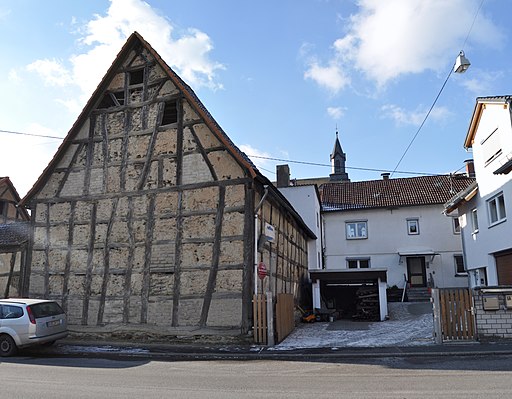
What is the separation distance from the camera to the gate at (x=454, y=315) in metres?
11.8

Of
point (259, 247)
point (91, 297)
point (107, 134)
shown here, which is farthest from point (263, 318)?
point (107, 134)

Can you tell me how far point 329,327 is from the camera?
16.5 metres

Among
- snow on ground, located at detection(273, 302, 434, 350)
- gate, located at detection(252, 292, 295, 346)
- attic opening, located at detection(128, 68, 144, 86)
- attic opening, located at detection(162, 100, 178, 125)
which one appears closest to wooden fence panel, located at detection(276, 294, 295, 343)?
gate, located at detection(252, 292, 295, 346)

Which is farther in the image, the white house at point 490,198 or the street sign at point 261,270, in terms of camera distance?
the white house at point 490,198

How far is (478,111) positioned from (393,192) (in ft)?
42.7

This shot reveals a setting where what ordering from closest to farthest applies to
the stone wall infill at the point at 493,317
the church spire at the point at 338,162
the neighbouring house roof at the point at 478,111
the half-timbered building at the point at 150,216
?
1. the stone wall infill at the point at 493,317
2. the half-timbered building at the point at 150,216
3. the neighbouring house roof at the point at 478,111
4. the church spire at the point at 338,162

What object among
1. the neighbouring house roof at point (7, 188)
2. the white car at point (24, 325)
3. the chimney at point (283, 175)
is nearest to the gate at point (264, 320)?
the white car at point (24, 325)

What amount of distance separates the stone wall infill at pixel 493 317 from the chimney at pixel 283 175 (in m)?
15.3

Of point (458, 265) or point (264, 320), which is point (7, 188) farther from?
point (458, 265)

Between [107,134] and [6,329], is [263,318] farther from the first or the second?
[107,134]

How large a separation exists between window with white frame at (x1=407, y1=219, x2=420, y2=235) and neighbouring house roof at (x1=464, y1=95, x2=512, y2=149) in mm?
9170

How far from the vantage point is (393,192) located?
32312 mm

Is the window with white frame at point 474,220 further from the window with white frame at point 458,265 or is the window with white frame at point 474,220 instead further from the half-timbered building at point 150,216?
the half-timbered building at point 150,216

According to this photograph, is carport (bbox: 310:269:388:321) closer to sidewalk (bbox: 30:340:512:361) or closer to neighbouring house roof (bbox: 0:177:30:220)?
sidewalk (bbox: 30:340:512:361)
